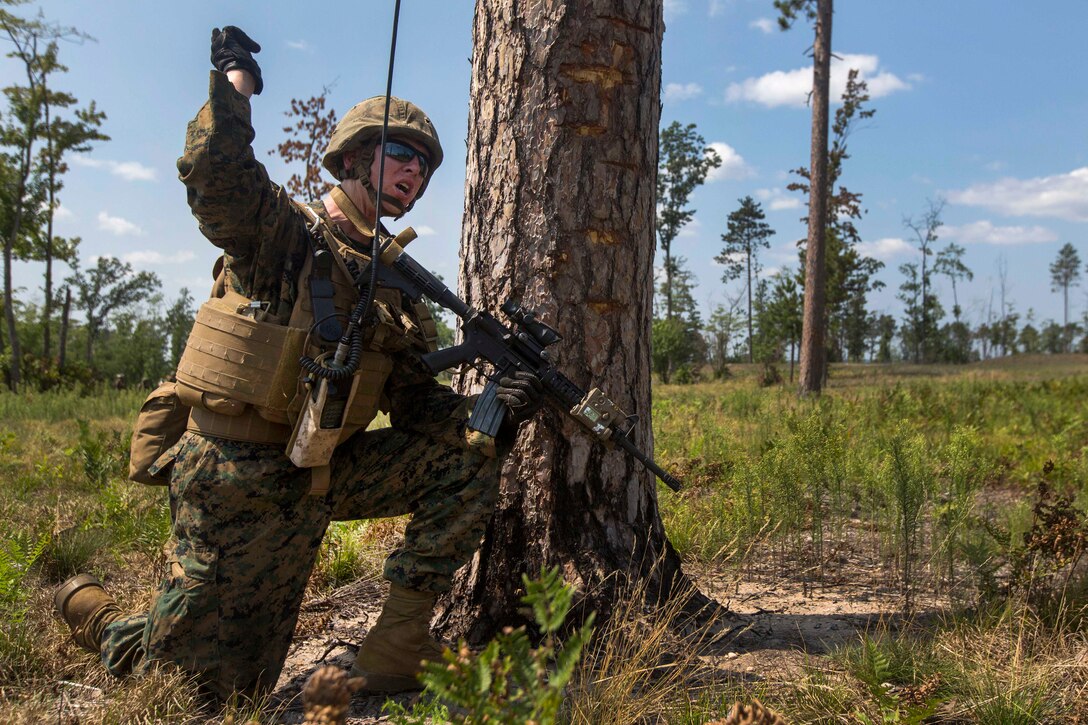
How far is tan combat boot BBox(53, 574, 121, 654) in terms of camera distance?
267 centimetres

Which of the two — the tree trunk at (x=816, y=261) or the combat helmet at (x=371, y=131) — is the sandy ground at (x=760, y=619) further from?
the tree trunk at (x=816, y=261)

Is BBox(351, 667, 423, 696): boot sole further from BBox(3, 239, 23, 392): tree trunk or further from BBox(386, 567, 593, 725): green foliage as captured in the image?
BBox(3, 239, 23, 392): tree trunk

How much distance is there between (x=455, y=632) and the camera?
293 cm

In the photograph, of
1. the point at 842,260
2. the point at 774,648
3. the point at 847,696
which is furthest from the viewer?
the point at 842,260

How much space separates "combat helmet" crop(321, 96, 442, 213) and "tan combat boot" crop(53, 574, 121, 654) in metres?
1.78

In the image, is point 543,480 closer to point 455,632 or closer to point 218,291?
point 455,632

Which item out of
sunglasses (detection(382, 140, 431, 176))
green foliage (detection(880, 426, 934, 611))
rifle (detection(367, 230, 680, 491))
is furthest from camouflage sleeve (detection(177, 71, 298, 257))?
green foliage (detection(880, 426, 934, 611))

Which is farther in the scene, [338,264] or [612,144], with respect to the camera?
[612,144]

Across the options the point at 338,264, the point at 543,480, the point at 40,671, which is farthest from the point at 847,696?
the point at 40,671

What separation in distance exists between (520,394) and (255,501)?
0.94 meters

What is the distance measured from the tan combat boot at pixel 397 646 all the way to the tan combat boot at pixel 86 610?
925 millimetres

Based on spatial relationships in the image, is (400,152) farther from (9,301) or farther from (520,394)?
(9,301)

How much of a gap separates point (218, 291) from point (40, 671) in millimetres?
1419

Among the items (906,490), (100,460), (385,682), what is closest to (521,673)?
(385,682)
